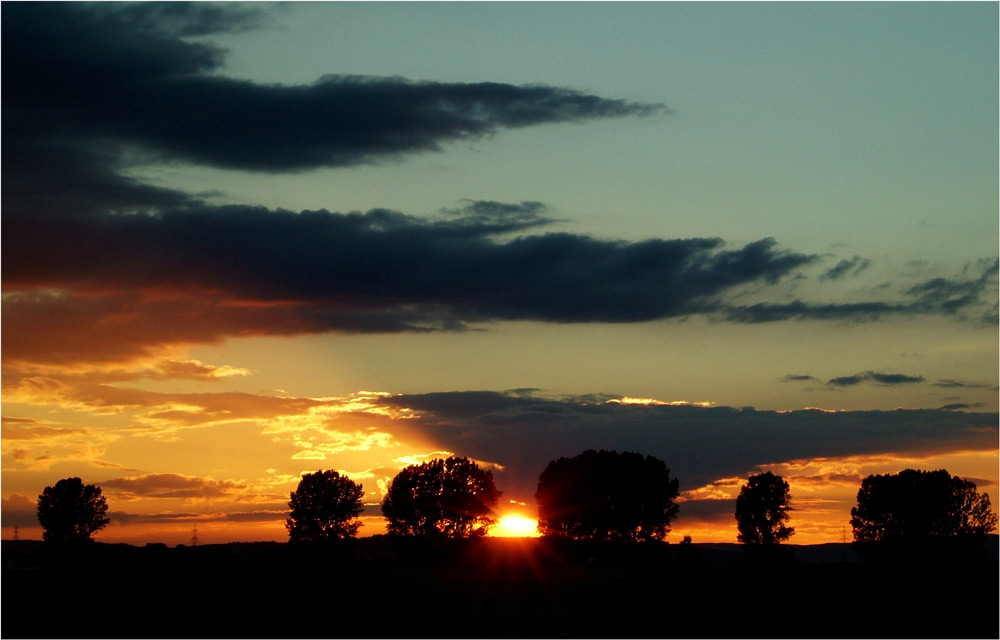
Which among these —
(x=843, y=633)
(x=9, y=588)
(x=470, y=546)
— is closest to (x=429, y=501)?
(x=470, y=546)

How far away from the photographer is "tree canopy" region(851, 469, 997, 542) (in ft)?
577

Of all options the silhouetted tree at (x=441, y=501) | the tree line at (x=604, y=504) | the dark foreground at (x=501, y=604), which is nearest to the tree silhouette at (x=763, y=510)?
the tree line at (x=604, y=504)

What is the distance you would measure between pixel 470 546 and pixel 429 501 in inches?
822

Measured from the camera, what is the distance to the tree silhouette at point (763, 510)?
19062cm

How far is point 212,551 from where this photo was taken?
15988cm

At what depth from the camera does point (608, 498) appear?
184250 millimetres

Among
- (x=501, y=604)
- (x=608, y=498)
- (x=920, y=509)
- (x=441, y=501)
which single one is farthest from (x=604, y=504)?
(x=501, y=604)

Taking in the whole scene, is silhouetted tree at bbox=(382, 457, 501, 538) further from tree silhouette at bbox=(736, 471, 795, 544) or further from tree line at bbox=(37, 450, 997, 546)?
tree silhouette at bbox=(736, 471, 795, 544)

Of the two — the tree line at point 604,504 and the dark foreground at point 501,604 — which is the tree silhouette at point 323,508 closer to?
the tree line at point 604,504

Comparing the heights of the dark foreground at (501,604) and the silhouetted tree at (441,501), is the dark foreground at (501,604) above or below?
below

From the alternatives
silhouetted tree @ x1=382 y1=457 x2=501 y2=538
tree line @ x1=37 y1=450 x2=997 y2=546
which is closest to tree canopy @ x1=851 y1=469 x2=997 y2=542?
tree line @ x1=37 y1=450 x2=997 y2=546

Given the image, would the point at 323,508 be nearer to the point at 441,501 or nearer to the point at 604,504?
the point at 441,501

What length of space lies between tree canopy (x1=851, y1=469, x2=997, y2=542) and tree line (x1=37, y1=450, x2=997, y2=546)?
170mm

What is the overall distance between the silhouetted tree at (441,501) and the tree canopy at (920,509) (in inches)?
2585
